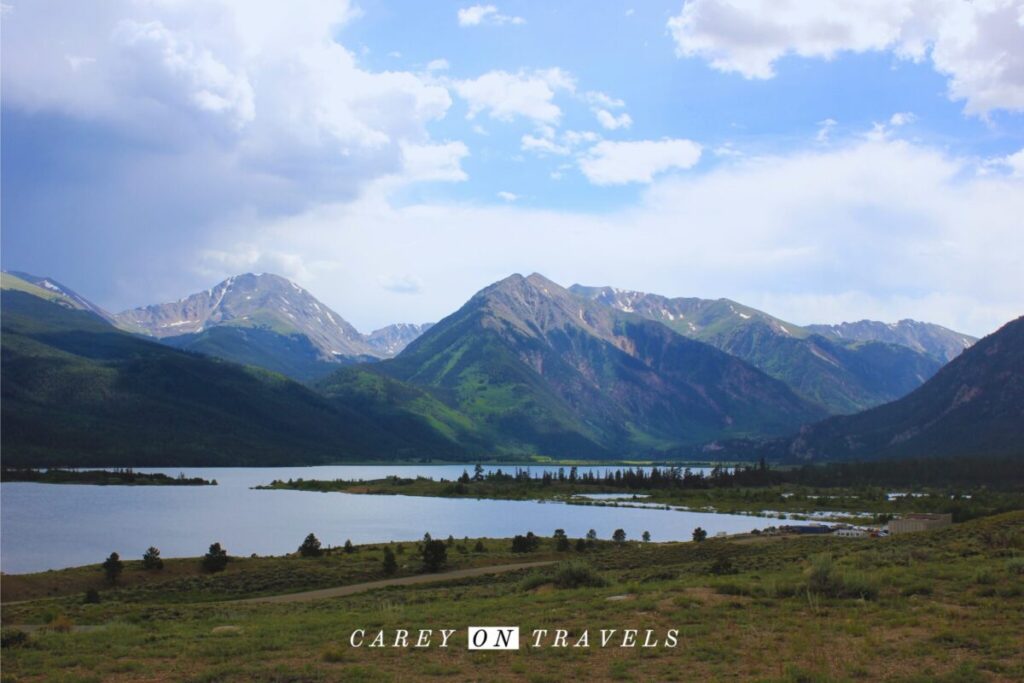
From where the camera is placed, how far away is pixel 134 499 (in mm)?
163375

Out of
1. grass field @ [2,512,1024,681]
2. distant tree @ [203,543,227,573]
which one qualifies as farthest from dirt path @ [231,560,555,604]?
distant tree @ [203,543,227,573]

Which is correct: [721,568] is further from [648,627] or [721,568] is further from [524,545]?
[524,545]

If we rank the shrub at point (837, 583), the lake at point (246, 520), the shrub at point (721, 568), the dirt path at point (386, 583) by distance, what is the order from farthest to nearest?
1. the lake at point (246, 520)
2. the dirt path at point (386, 583)
3. the shrub at point (721, 568)
4. the shrub at point (837, 583)

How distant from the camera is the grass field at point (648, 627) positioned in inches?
750

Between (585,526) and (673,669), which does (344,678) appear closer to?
(673,669)

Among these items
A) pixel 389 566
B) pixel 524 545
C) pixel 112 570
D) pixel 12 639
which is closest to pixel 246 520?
pixel 524 545

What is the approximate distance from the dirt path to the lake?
3492 centimetres

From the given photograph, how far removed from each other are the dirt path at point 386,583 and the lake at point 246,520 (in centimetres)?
3492

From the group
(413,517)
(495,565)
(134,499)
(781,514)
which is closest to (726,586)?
(495,565)

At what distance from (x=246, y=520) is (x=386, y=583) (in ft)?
261

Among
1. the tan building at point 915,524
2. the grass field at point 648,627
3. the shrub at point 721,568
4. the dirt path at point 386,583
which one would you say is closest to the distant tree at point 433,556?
the dirt path at point 386,583

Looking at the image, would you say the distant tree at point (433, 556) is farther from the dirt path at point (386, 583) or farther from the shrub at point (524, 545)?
the shrub at point (524, 545)

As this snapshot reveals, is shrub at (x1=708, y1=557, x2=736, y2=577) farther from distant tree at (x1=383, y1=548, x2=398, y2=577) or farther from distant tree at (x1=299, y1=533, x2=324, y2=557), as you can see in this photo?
distant tree at (x1=299, y1=533, x2=324, y2=557)

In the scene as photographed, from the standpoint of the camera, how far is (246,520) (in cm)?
12875
